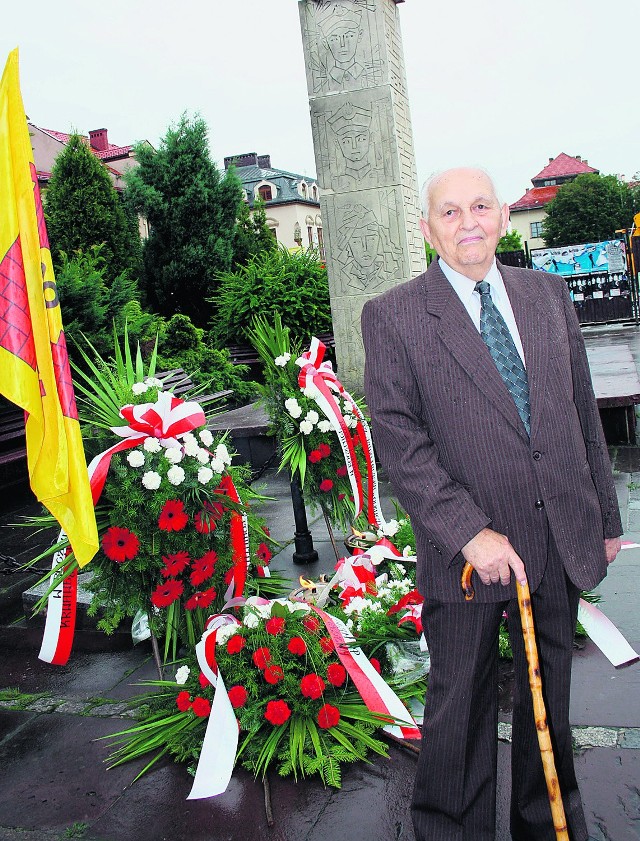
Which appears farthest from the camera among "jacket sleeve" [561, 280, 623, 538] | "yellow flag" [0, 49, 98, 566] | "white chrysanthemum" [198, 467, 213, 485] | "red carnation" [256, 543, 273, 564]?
"red carnation" [256, 543, 273, 564]

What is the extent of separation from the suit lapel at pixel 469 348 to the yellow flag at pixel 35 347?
139cm

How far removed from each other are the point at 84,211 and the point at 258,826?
16.0 metres

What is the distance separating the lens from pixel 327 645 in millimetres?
3342

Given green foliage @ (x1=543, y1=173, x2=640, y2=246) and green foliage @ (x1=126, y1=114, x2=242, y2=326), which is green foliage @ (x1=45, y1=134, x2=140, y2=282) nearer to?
green foliage @ (x1=126, y1=114, x2=242, y2=326)

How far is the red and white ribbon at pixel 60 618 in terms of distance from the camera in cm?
357

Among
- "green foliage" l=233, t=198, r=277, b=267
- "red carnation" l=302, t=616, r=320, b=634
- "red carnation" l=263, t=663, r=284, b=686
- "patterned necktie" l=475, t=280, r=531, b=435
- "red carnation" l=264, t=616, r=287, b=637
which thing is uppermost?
"green foliage" l=233, t=198, r=277, b=267

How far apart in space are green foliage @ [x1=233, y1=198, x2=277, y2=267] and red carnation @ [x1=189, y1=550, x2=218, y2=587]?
1560 cm

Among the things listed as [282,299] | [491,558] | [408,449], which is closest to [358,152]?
[282,299]

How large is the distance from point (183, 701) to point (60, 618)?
0.72m

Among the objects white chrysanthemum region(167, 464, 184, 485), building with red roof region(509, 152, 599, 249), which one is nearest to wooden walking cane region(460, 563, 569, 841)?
white chrysanthemum region(167, 464, 184, 485)

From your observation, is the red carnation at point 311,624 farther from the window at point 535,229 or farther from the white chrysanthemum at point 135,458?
the window at point 535,229

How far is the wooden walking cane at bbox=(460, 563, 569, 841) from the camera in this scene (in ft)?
7.03

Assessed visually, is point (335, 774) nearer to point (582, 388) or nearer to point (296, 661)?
point (296, 661)

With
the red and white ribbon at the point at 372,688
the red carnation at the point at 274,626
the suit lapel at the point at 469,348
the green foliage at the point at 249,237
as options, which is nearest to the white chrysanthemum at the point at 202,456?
the red carnation at the point at 274,626
